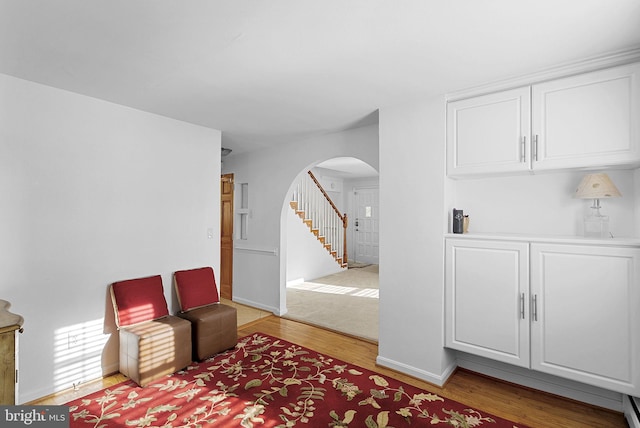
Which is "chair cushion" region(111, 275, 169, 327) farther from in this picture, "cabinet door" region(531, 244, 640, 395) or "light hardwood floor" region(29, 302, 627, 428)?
"cabinet door" region(531, 244, 640, 395)

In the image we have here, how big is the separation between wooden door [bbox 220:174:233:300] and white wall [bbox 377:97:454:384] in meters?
3.24

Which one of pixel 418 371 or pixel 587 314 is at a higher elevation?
pixel 587 314

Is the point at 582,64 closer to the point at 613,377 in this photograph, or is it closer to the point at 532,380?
the point at 613,377

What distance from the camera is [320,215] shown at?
7.96 metres

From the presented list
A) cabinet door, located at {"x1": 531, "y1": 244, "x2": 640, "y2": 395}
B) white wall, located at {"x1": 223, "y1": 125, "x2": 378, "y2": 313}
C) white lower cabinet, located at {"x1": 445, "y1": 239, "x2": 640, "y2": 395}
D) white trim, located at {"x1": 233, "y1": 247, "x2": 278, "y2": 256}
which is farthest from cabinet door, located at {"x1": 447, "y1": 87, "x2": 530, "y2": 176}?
white trim, located at {"x1": 233, "y1": 247, "x2": 278, "y2": 256}

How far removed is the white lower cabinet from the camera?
2.11m

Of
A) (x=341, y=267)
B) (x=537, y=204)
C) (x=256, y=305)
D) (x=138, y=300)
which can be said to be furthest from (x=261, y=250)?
(x=341, y=267)

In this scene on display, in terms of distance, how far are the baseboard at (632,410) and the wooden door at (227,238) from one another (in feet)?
16.4

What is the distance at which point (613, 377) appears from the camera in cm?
213

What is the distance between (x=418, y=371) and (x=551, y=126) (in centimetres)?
238

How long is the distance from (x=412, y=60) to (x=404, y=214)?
139 centimetres

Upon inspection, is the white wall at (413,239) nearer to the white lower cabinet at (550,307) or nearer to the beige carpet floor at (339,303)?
the white lower cabinet at (550,307)

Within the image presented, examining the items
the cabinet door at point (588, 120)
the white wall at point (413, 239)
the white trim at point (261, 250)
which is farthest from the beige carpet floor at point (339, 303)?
the cabinet door at point (588, 120)

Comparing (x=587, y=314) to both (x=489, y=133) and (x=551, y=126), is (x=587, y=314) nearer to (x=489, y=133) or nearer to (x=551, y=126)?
(x=551, y=126)
